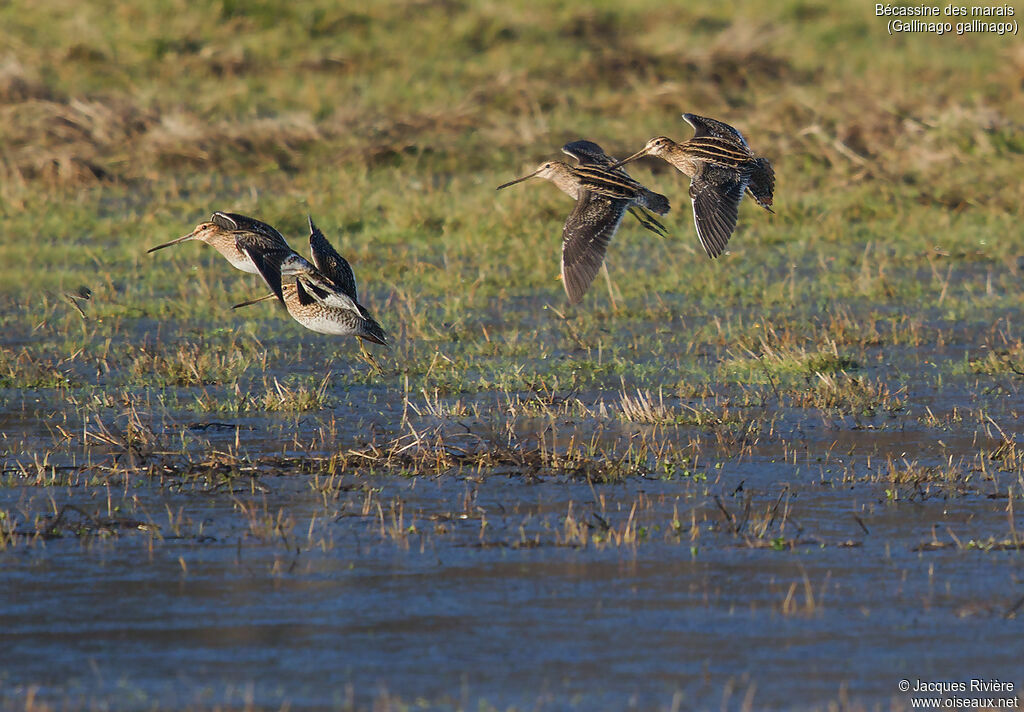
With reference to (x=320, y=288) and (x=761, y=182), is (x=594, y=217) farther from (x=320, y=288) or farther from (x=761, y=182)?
(x=320, y=288)

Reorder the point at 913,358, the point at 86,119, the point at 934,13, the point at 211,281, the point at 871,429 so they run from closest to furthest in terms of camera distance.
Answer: the point at 871,429
the point at 913,358
the point at 211,281
the point at 86,119
the point at 934,13

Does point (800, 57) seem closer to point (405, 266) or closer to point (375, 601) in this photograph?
point (405, 266)

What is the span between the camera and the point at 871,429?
823cm

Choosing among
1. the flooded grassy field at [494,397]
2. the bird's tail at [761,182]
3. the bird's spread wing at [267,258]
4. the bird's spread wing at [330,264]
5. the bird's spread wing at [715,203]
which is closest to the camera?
the flooded grassy field at [494,397]

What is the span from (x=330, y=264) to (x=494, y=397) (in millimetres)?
1136

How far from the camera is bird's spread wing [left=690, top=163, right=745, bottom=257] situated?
8.93 m

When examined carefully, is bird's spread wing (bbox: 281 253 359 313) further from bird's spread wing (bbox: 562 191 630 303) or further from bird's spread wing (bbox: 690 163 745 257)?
bird's spread wing (bbox: 690 163 745 257)

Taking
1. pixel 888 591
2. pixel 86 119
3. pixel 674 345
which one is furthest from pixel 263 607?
pixel 86 119

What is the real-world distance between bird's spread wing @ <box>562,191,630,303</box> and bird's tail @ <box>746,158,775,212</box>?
723 mm

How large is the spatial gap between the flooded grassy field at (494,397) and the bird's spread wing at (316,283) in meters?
0.57

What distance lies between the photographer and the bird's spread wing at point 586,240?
9.38m

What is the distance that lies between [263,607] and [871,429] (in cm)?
375

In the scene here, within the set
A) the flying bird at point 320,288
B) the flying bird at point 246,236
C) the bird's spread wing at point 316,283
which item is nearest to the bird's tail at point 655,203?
the flying bird at point 320,288

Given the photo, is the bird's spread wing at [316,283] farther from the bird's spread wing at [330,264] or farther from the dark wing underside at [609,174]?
the dark wing underside at [609,174]
